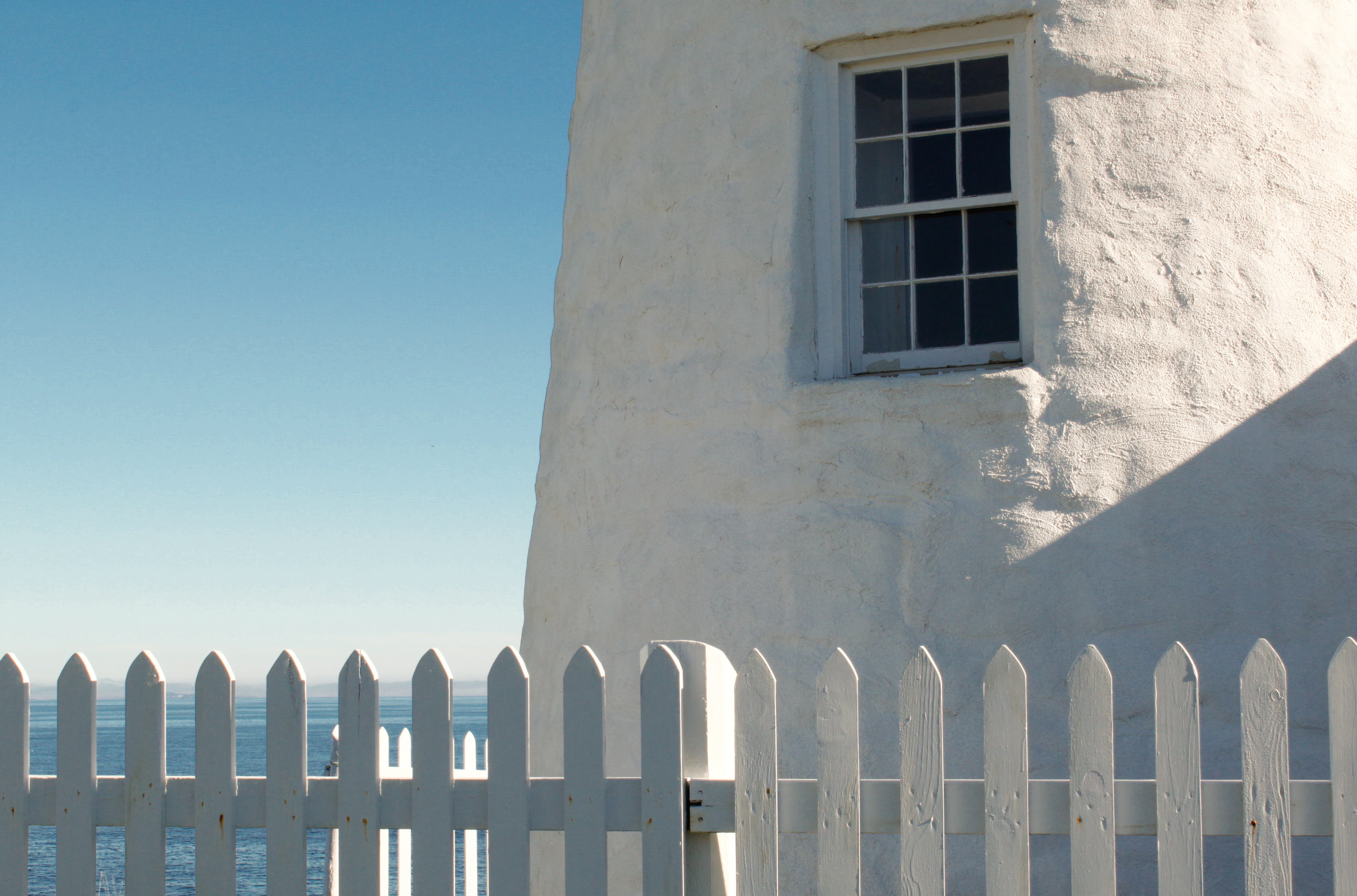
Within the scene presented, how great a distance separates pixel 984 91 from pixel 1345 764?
3620 millimetres

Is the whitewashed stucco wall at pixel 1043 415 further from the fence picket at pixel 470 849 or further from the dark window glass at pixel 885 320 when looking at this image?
the fence picket at pixel 470 849

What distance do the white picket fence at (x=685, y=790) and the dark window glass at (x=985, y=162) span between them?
3.13 m

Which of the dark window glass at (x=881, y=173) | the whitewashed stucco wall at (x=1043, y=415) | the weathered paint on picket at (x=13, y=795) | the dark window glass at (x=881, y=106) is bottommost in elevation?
the weathered paint on picket at (x=13, y=795)

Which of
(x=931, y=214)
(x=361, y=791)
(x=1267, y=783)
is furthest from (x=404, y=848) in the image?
(x=1267, y=783)

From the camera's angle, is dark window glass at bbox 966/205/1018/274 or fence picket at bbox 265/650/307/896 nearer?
fence picket at bbox 265/650/307/896

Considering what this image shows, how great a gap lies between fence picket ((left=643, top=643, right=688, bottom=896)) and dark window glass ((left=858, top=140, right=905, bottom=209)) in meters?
3.22

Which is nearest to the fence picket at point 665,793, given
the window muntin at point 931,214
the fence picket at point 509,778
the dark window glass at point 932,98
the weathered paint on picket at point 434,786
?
the fence picket at point 509,778

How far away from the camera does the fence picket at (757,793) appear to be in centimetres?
316

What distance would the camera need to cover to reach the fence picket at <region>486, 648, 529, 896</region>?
126 inches

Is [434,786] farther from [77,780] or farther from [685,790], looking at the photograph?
[77,780]

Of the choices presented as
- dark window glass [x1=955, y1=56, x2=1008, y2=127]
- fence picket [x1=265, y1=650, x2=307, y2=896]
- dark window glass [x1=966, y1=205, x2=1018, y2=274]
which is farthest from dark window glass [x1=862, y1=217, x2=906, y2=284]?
fence picket [x1=265, y1=650, x2=307, y2=896]

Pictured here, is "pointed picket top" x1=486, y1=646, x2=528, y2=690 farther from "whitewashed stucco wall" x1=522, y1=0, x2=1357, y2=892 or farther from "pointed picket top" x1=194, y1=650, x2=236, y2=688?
"whitewashed stucco wall" x1=522, y1=0, x2=1357, y2=892

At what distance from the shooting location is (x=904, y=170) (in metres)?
5.82

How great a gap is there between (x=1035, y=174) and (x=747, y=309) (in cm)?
133
